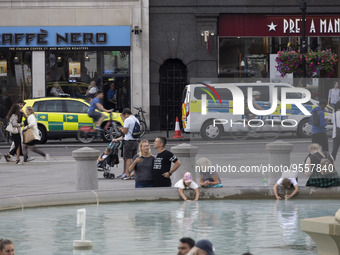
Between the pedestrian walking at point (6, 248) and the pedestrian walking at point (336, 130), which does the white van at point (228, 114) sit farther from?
the pedestrian walking at point (6, 248)

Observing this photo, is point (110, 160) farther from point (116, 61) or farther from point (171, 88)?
point (171, 88)

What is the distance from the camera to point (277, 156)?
712 inches

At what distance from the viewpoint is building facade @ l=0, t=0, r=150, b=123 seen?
37875 millimetres

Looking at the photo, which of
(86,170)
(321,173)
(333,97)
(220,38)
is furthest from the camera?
(220,38)

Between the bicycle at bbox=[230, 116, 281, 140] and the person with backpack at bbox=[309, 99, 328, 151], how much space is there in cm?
144

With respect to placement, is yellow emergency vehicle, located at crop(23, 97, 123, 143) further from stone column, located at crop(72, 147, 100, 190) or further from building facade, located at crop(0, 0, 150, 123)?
stone column, located at crop(72, 147, 100, 190)

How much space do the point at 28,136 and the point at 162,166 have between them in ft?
29.9

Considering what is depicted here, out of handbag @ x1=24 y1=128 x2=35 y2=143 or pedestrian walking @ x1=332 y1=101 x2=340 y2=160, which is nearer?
pedestrian walking @ x1=332 y1=101 x2=340 y2=160

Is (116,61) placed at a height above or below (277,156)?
above

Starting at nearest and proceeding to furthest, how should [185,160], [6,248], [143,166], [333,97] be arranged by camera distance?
1. [6,248]
2. [143,166]
3. [185,160]
4. [333,97]

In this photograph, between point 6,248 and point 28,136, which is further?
point 28,136

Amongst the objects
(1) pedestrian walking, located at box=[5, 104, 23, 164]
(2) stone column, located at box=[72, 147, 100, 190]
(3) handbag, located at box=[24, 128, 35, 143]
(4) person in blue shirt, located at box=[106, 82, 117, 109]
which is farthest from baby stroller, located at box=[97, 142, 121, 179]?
(4) person in blue shirt, located at box=[106, 82, 117, 109]

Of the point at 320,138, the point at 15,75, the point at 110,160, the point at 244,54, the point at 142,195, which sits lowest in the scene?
the point at 142,195

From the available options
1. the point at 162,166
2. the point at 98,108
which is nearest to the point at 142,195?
the point at 162,166
